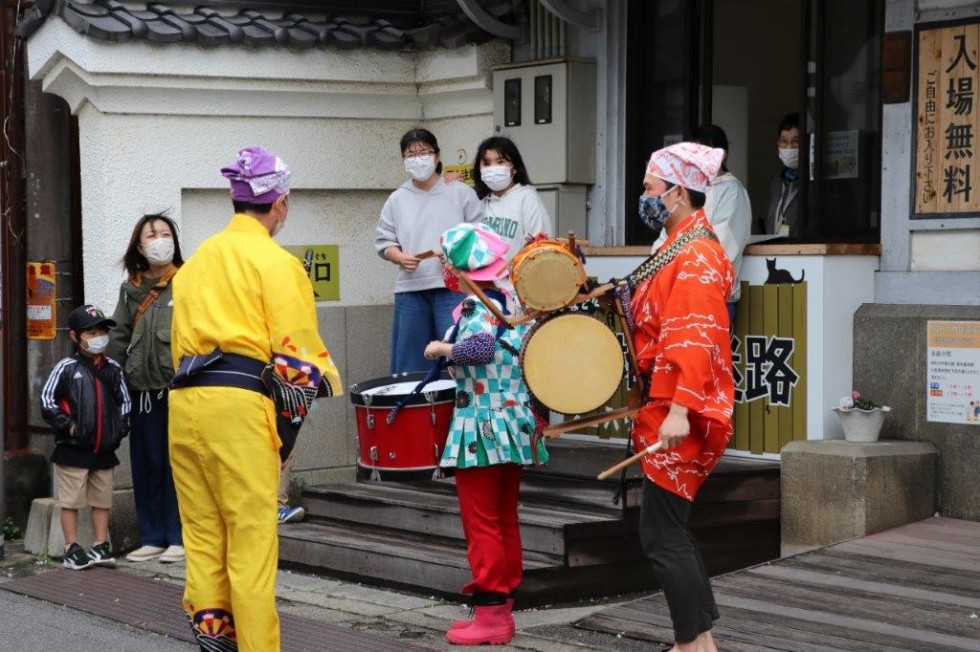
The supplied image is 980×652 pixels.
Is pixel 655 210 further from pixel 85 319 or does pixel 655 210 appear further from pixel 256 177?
pixel 85 319

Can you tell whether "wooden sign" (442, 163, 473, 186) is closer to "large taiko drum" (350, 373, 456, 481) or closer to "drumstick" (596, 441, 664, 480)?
"large taiko drum" (350, 373, 456, 481)

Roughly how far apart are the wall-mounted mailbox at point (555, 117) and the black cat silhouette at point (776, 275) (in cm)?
184

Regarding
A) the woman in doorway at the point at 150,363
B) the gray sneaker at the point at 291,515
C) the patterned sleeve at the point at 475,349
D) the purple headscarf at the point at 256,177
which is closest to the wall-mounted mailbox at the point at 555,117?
the woman in doorway at the point at 150,363

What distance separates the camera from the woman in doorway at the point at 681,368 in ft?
19.7

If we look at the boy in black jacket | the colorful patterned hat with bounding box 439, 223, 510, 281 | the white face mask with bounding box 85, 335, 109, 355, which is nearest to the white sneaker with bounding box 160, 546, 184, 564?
the boy in black jacket

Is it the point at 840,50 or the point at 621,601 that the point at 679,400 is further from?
the point at 840,50

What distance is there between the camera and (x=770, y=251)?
916cm

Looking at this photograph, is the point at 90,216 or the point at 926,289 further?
the point at 90,216

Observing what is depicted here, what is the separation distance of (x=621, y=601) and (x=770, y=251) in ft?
7.88

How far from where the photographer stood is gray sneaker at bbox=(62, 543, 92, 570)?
9.40 metres

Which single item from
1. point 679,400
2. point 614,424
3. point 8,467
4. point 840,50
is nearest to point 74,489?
point 8,467

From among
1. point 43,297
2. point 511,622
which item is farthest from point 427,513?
point 43,297

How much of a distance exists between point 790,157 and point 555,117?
A: 1705 mm

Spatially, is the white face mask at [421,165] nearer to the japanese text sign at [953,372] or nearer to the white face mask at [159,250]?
the white face mask at [159,250]
